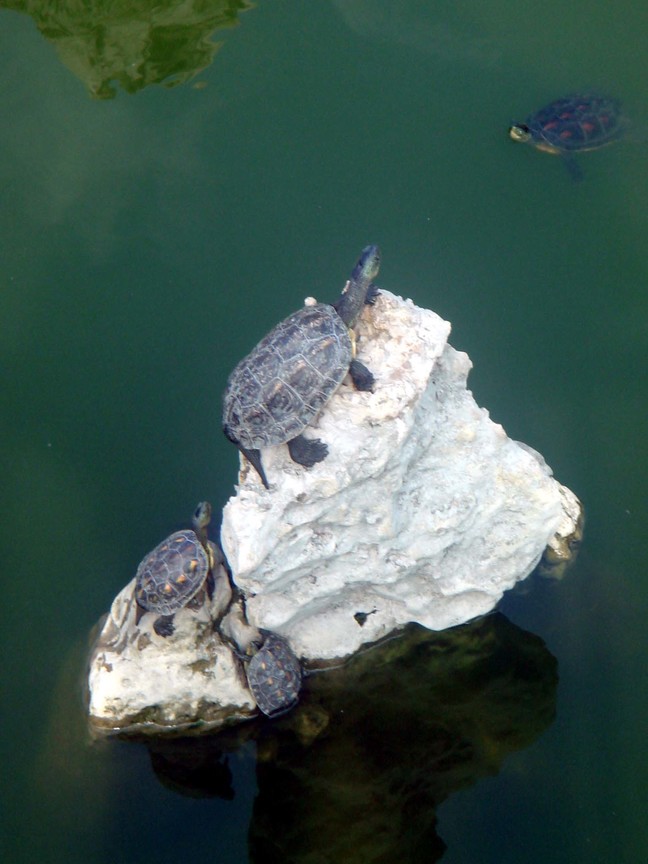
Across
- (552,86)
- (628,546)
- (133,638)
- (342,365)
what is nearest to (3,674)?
(133,638)

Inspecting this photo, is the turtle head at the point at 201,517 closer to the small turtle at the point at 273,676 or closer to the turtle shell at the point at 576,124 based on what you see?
the small turtle at the point at 273,676

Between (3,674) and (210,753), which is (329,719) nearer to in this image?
(210,753)

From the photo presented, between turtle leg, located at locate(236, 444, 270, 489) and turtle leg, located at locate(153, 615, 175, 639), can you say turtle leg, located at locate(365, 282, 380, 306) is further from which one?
turtle leg, located at locate(153, 615, 175, 639)

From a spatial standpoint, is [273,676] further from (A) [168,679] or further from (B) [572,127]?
(B) [572,127]

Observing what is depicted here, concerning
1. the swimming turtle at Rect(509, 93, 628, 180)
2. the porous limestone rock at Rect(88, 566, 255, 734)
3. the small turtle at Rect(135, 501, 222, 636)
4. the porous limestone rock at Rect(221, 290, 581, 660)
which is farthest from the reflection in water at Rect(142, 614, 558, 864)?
the swimming turtle at Rect(509, 93, 628, 180)

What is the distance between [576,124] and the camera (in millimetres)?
6609

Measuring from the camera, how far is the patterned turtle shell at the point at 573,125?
659 centimetres

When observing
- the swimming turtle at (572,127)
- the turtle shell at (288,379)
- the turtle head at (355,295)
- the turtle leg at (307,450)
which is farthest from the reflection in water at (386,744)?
the swimming turtle at (572,127)

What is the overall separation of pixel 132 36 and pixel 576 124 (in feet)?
14.4

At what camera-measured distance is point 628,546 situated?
5.27 metres

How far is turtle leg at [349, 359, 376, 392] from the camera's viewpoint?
12.6 feet

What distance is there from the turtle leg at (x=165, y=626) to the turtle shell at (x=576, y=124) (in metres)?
5.11

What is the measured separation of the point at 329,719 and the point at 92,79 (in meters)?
6.28

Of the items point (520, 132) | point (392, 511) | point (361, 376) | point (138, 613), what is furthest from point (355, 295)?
point (520, 132)
